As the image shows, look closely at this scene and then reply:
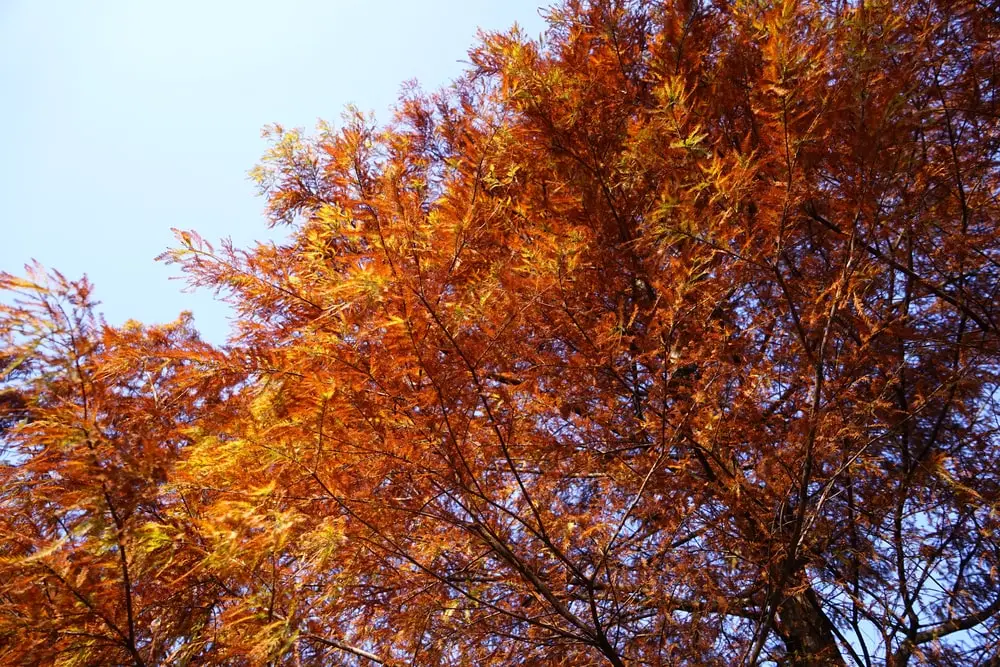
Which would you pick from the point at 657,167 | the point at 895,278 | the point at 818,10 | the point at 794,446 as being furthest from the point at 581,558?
the point at 818,10

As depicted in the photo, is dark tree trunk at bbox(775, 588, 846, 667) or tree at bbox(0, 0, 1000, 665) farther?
dark tree trunk at bbox(775, 588, 846, 667)

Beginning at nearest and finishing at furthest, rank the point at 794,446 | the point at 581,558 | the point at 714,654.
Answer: the point at 794,446 < the point at 714,654 < the point at 581,558

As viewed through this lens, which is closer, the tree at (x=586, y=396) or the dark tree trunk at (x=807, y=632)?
the tree at (x=586, y=396)

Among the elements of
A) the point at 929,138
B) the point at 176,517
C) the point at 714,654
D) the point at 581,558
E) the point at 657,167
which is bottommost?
the point at 176,517

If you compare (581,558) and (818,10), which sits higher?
(818,10)

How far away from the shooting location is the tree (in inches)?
83.3

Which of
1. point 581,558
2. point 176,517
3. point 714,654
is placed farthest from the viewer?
point 581,558

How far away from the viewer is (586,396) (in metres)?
2.96

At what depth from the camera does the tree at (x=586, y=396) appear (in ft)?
6.94

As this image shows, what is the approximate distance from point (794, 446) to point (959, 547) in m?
1.46

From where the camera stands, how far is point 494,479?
2.73 m

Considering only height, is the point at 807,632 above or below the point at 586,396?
below

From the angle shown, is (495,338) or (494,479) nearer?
(495,338)

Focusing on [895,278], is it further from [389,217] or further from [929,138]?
[389,217]
